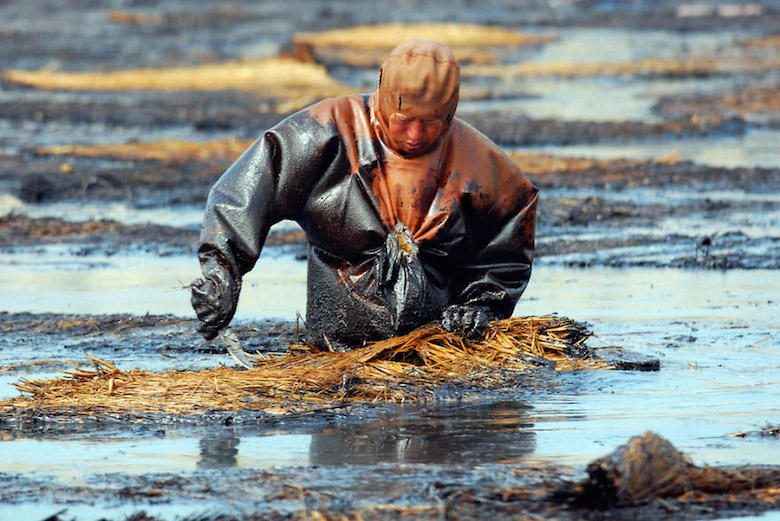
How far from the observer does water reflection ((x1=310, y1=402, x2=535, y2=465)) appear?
234 inches

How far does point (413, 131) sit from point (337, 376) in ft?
3.71

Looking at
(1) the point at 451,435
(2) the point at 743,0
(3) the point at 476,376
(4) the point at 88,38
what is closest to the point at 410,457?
(1) the point at 451,435

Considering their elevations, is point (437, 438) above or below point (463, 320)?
below

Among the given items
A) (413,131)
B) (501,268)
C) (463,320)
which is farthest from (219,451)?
(501,268)

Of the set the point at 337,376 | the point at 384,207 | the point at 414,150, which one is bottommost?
the point at 337,376

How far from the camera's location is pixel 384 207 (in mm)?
7219

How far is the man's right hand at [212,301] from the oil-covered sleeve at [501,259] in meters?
A: 1.24

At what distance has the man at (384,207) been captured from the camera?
22.8ft

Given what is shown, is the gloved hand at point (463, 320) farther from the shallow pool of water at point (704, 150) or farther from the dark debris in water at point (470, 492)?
the shallow pool of water at point (704, 150)

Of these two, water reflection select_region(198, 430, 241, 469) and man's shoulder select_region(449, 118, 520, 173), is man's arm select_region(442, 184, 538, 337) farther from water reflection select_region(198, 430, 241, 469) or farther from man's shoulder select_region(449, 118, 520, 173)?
water reflection select_region(198, 430, 241, 469)

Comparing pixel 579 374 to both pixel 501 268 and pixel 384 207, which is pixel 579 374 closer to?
pixel 501 268

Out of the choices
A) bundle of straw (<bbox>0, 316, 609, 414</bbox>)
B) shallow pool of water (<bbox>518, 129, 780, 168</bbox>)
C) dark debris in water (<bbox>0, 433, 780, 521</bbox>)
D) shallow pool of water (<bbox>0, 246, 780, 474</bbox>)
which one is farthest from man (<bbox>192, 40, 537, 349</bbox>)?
shallow pool of water (<bbox>518, 129, 780, 168</bbox>)

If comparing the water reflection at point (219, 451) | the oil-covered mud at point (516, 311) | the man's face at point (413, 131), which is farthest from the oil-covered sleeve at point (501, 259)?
the water reflection at point (219, 451)

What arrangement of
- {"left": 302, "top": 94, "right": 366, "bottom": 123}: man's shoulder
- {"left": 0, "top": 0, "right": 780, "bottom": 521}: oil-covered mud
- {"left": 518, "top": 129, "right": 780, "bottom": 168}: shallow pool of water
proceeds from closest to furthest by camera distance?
{"left": 0, "top": 0, "right": 780, "bottom": 521}: oil-covered mud, {"left": 302, "top": 94, "right": 366, "bottom": 123}: man's shoulder, {"left": 518, "top": 129, "right": 780, "bottom": 168}: shallow pool of water
